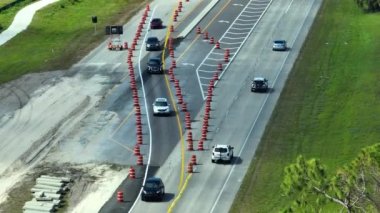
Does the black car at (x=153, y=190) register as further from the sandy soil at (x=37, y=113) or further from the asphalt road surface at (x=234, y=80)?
the sandy soil at (x=37, y=113)

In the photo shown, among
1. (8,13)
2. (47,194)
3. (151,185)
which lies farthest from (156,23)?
(151,185)

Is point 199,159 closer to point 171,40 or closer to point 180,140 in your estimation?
point 180,140

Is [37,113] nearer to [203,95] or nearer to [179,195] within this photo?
[203,95]

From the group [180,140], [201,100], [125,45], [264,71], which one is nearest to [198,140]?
[180,140]

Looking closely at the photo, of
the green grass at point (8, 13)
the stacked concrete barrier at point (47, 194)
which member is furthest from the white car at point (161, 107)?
the green grass at point (8, 13)

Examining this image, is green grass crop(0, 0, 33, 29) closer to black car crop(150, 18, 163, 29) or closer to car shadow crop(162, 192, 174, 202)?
black car crop(150, 18, 163, 29)

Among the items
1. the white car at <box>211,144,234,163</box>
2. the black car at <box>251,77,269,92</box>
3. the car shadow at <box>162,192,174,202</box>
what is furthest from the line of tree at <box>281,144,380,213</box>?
the black car at <box>251,77,269,92</box>

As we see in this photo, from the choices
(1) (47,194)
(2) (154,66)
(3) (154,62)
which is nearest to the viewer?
(1) (47,194)
